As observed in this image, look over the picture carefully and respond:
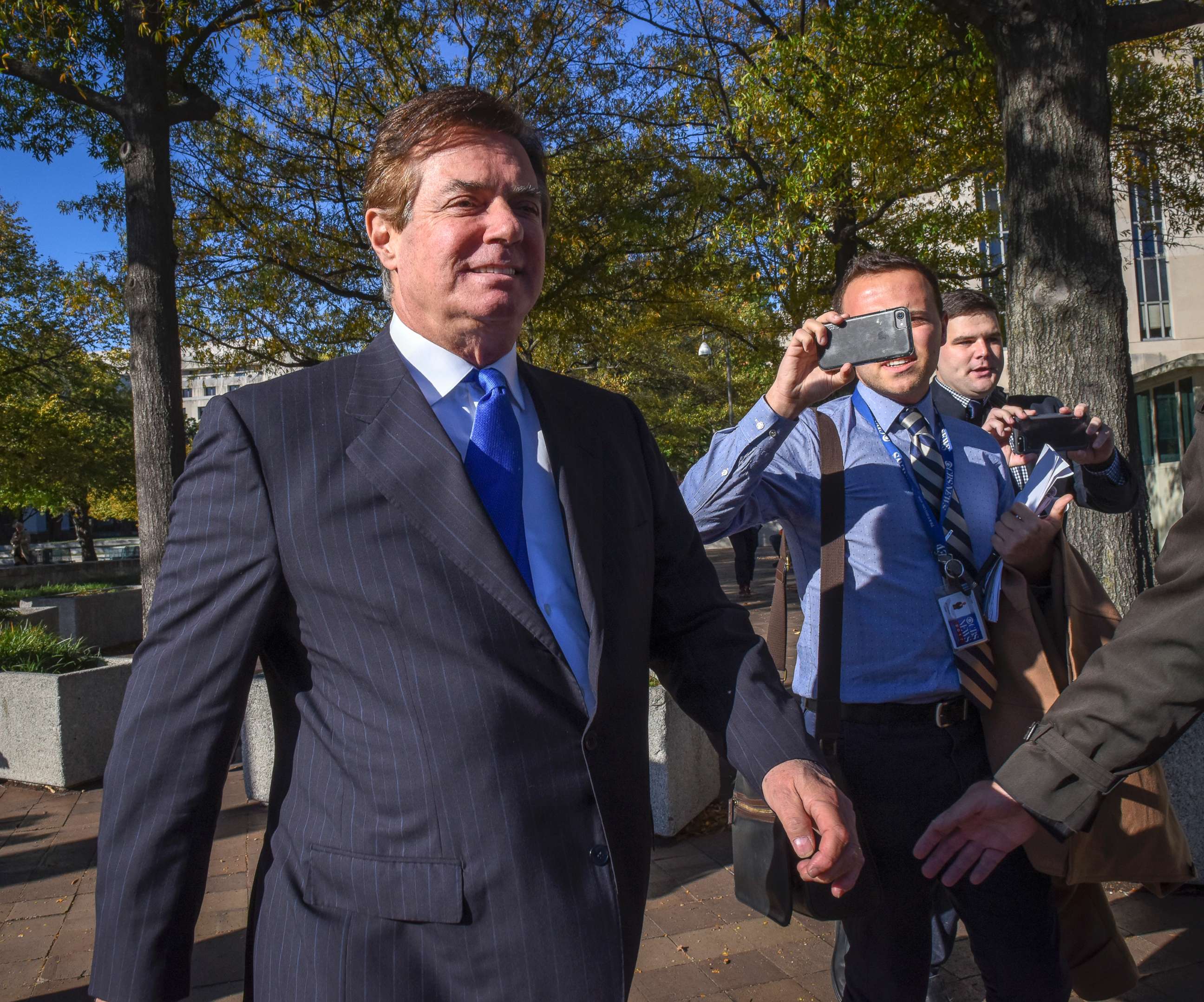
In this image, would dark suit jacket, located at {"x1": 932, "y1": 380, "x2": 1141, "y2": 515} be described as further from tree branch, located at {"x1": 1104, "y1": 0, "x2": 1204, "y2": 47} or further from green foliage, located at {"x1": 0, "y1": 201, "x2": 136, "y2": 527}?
green foliage, located at {"x1": 0, "y1": 201, "x2": 136, "y2": 527}

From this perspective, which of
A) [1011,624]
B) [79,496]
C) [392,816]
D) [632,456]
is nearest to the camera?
[392,816]

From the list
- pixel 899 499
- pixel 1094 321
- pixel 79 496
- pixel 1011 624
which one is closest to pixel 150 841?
pixel 899 499

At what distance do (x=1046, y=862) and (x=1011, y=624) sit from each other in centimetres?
58

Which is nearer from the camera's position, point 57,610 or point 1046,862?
point 1046,862

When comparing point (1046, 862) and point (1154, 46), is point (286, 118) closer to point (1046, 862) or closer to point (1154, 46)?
point (1154, 46)

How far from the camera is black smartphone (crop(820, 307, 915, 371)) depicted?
218 cm

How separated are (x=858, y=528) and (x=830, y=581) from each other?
0.58 feet

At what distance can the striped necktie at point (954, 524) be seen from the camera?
244 cm

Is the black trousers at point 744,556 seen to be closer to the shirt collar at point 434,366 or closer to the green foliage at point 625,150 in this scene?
the green foliage at point 625,150

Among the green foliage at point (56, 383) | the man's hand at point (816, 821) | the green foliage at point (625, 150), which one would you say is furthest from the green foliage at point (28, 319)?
the man's hand at point (816, 821)

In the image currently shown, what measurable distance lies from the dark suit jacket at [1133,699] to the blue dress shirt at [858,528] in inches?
24.4

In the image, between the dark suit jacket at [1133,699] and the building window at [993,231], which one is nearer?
the dark suit jacket at [1133,699]

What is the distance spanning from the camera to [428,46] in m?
11.3

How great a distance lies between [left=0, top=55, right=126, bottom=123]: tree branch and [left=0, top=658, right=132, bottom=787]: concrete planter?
4.10 metres
